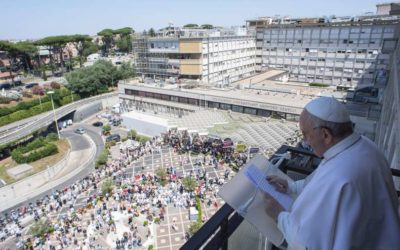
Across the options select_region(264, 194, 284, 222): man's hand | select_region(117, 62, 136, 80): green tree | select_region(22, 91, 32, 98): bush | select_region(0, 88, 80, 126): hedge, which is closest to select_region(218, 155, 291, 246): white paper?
select_region(264, 194, 284, 222): man's hand

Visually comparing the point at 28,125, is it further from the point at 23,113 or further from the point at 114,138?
the point at 114,138

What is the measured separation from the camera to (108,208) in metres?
19.5

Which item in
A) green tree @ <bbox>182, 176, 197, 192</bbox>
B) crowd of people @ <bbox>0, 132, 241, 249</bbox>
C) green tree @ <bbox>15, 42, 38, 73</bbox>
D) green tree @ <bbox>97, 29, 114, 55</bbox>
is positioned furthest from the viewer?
green tree @ <bbox>97, 29, 114, 55</bbox>

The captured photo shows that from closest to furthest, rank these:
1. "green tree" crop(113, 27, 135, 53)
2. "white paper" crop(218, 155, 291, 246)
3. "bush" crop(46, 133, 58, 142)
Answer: "white paper" crop(218, 155, 291, 246)
"bush" crop(46, 133, 58, 142)
"green tree" crop(113, 27, 135, 53)

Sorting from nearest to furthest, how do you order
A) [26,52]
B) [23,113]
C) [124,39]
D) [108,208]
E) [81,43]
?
[108,208]
[23,113]
[26,52]
[81,43]
[124,39]

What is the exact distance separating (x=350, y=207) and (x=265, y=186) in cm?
76

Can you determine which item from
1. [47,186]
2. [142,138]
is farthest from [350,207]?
[142,138]

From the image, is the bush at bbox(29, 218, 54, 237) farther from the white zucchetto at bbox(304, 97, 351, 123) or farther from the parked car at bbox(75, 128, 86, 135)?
the parked car at bbox(75, 128, 86, 135)

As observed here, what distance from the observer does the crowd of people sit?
1694cm

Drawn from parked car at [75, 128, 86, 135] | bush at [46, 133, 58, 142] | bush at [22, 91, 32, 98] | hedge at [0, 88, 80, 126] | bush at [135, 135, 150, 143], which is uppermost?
bush at [22, 91, 32, 98]

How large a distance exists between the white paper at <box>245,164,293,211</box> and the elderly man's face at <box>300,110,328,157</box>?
1.57ft

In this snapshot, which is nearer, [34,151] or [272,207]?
[272,207]

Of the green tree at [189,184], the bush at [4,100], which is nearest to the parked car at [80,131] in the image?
the bush at [4,100]

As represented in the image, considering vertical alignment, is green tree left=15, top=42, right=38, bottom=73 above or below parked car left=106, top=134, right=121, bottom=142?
above
